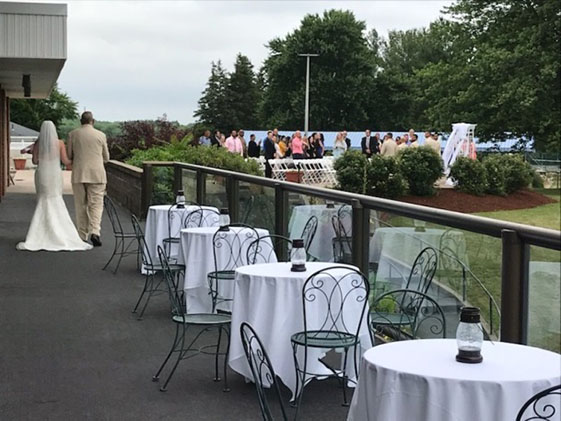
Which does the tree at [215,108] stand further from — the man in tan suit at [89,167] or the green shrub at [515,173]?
the man in tan suit at [89,167]

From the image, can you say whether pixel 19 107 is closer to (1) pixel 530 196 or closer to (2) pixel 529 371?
(1) pixel 530 196

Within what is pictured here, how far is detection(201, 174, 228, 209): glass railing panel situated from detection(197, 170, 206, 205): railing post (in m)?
0.15

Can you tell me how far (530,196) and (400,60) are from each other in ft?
261

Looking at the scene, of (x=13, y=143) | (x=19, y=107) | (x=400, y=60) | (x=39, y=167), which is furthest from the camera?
(x=400, y=60)

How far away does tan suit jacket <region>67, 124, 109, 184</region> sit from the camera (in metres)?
15.6

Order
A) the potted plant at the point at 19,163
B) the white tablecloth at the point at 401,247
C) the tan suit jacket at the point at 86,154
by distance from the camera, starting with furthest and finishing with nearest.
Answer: the potted plant at the point at 19,163 → the tan suit jacket at the point at 86,154 → the white tablecloth at the point at 401,247

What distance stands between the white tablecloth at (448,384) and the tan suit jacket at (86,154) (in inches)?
466

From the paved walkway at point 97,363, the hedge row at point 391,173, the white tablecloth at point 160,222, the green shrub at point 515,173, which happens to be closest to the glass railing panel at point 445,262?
the paved walkway at point 97,363

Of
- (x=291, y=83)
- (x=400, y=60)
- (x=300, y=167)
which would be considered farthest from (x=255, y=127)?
(x=300, y=167)

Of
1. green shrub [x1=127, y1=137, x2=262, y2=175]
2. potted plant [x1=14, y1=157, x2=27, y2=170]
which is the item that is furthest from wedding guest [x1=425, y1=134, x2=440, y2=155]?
potted plant [x1=14, y1=157, x2=27, y2=170]

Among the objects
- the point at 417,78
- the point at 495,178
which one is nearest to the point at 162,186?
the point at 495,178

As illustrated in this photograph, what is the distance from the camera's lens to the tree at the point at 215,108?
99062mm

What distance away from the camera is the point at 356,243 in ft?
27.8

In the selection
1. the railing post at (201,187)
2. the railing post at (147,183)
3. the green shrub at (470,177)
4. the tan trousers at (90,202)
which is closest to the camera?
the tan trousers at (90,202)
